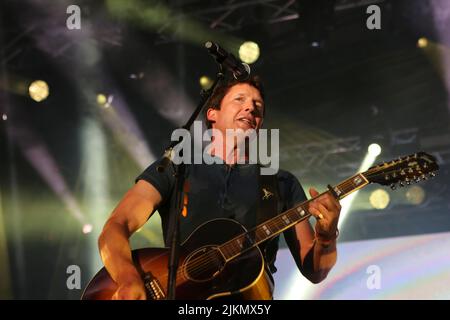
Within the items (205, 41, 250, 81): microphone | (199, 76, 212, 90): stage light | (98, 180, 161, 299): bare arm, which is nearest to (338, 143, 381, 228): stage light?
(199, 76, 212, 90): stage light

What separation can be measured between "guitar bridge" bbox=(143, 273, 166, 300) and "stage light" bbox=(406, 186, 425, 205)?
6732 millimetres

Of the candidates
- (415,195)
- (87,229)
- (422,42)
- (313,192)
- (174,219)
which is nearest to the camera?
(174,219)

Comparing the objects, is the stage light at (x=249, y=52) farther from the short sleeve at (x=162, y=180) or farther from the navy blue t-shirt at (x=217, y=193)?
the short sleeve at (x=162, y=180)

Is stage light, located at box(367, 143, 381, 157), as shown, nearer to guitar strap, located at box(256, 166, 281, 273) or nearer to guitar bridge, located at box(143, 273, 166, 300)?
guitar strap, located at box(256, 166, 281, 273)

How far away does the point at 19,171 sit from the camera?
28.8 feet

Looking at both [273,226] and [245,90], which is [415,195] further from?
[273,226]

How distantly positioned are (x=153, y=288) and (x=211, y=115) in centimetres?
133

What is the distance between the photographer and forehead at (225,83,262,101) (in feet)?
12.9

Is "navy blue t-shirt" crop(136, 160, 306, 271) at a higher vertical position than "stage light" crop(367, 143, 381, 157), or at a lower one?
lower

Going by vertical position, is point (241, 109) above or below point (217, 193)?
above

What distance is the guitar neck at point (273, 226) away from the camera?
3.36m

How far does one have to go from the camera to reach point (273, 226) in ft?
11.6

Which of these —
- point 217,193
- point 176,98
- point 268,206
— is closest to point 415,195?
point 176,98

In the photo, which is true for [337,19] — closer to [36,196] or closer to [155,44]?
[155,44]
